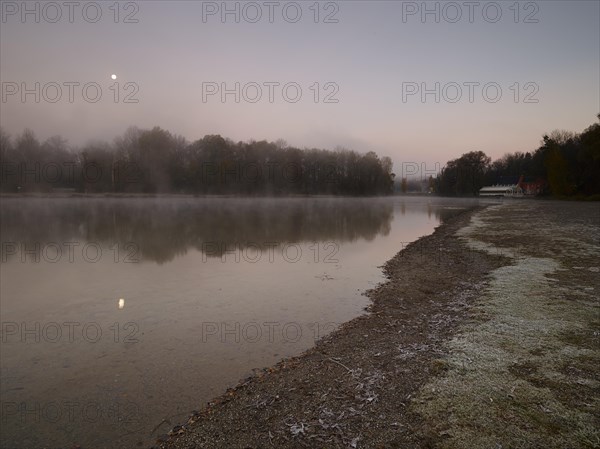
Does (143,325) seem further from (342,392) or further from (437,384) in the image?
(437,384)

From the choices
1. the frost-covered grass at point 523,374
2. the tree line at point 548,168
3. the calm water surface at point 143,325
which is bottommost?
the calm water surface at point 143,325

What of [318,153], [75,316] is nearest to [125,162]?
[318,153]

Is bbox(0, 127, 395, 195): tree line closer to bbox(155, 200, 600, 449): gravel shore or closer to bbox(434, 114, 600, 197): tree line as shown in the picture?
bbox(434, 114, 600, 197): tree line

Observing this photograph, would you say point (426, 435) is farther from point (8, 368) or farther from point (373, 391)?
point (8, 368)

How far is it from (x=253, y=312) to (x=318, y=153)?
148 metres

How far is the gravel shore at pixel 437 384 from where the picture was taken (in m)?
4.88

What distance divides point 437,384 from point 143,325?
7529 mm

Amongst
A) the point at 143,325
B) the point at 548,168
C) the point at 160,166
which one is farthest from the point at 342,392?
the point at 160,166

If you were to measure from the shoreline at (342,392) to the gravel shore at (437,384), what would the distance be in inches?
0.9

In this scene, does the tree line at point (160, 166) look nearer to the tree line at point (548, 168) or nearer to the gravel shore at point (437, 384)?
the tree line at point (548, 168)

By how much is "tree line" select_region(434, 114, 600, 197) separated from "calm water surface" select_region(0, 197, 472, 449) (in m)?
76.9

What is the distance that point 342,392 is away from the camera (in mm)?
6031

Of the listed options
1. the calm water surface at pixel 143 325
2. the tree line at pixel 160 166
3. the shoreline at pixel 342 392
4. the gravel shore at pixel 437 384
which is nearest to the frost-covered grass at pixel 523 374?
the gravel shore at pixel 437 384

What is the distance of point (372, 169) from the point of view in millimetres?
164625
